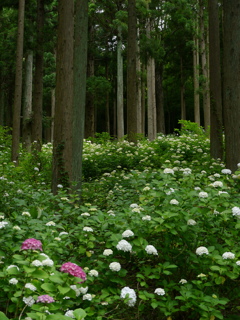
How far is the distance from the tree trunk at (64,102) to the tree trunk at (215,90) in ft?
13.6

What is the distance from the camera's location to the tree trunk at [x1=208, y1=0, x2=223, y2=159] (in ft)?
30.1

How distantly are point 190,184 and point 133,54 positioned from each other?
30.8 feet

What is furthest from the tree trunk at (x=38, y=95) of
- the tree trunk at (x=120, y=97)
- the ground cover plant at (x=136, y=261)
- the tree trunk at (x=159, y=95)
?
the tree trunk at (x=159, y=95)

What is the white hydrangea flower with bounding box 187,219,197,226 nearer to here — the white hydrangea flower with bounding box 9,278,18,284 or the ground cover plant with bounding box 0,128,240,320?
the ground cover plant with bounding box 0,128,240,320

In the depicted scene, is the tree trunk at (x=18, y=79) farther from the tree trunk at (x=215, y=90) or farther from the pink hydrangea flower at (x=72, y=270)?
the pink hydrangea flower at (x=72, y=270)

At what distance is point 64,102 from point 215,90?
15.0 ft

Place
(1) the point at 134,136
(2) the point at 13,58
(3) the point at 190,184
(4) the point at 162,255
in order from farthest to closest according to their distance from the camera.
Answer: (2) the point at 13,58, (1) the point at 134,136, (3) the point at 190,184, (4) the point at 162,255

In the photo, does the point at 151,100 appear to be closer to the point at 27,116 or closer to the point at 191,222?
the point at 27,116

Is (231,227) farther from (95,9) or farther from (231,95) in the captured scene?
(95,9)

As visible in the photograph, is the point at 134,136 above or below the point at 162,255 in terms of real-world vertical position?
above

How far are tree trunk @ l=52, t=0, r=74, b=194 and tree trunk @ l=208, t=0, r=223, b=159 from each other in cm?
416

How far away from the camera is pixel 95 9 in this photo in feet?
69.4

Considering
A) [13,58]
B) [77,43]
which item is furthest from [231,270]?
[13,58]

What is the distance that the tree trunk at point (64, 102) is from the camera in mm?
6441
